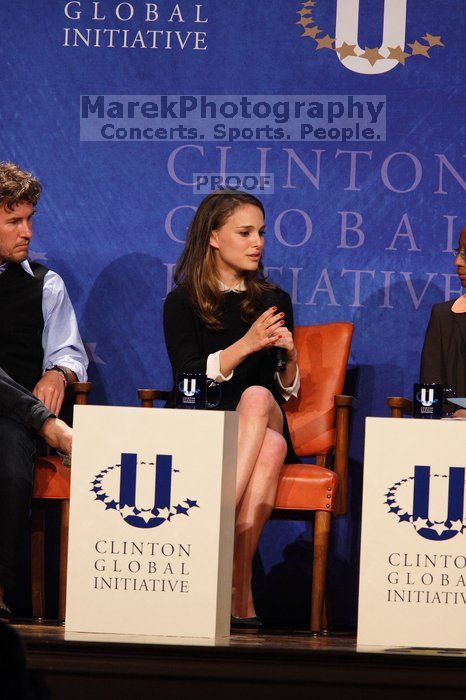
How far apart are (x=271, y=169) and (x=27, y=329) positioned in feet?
3.79

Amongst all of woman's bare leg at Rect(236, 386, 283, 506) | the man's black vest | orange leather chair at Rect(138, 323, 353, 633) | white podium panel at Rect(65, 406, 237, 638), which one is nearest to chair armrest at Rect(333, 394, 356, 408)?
orange leather chair at Rect(138, 323, 353, 633)

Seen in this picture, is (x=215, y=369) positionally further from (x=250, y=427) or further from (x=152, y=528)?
(x=152, y=528)

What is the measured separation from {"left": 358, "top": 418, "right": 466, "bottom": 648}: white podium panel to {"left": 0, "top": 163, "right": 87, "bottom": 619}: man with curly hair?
1.18 m

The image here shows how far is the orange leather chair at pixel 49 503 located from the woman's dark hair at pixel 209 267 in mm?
487

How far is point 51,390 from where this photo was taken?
3.66m

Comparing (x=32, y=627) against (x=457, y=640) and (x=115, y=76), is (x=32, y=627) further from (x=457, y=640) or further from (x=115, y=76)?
(x=115, y=76)

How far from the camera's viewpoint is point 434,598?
2676mm

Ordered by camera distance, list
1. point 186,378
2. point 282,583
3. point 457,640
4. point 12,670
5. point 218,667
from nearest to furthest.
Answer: point 12,670 < point 218,667 < point 457,640 < point 186,378 < point 282,583

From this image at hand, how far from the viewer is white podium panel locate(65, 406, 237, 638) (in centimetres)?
270

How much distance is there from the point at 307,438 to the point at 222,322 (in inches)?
20.5

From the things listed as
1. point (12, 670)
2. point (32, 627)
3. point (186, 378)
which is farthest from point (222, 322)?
point (12, 670)

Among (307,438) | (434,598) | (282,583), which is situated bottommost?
(282,583)

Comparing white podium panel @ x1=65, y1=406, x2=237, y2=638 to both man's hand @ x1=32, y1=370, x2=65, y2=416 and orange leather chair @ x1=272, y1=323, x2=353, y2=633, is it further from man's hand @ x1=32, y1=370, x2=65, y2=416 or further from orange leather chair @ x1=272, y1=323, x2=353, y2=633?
man's hand @ x1=32, y1=370, x2=65, y2=416

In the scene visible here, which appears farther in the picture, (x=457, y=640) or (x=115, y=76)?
(x=115, y=76)
